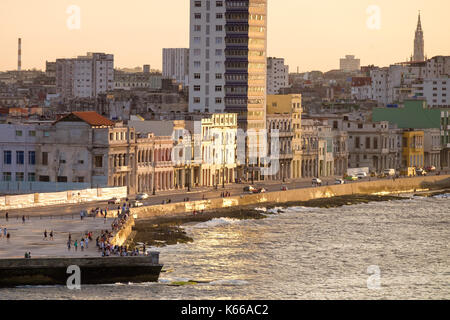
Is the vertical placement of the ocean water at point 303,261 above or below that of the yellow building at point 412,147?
below

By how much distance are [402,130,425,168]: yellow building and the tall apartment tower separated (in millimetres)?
36100

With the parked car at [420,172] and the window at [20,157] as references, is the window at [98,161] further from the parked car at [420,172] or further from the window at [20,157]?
the parked car at [420,172]

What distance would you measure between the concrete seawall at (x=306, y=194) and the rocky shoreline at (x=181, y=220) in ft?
2.29

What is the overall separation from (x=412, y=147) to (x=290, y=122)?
34823mm

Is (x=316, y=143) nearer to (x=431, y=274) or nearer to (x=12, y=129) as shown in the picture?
(x=12, y=129)

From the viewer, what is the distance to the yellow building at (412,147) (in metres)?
196

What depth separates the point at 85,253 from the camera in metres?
84.6

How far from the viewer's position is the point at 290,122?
168 metres

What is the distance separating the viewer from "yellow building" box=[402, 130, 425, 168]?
196 metres

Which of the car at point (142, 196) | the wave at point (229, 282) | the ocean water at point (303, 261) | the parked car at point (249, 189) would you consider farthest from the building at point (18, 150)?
the wave at point (229, 282)

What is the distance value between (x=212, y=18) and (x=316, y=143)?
73.2 ft

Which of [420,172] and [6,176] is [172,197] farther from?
[420,172]

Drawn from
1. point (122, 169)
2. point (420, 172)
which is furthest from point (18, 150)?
point (420, 172)

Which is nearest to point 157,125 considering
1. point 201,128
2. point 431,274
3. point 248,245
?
point 201,128
